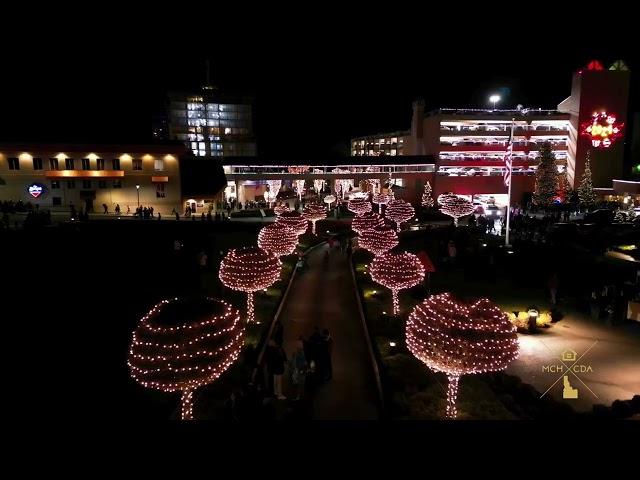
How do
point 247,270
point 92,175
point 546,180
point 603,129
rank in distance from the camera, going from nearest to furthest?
point 247,270 < point 92,175 < point 546,180 < point 603,129

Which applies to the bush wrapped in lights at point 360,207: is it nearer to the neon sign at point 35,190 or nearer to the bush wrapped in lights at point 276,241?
the bush wrapped in lights at point 276,241

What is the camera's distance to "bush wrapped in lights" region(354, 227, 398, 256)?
2100 centimetres

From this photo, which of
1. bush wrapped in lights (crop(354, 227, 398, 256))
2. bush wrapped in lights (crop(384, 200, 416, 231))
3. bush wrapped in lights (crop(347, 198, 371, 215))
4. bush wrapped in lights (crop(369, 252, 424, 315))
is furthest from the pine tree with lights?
bush wrapped in lights (crop(369, 252, 424, 315))

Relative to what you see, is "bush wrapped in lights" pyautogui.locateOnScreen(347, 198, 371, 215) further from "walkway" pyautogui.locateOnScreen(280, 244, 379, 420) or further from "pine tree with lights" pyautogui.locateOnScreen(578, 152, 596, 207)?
"pine tree with lights" pyautogui.locateOnScreen(578, 152, 596, 207)

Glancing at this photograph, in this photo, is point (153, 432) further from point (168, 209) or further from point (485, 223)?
point (168, 209)

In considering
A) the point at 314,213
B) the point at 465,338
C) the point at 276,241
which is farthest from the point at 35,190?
the point at 465,338

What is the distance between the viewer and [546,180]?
47.7 metres

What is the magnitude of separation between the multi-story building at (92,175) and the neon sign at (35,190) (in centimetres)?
6

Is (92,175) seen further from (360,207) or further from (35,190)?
(360,207)

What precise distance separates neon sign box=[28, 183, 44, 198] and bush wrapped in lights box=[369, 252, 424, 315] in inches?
1374

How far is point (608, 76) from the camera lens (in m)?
54.9

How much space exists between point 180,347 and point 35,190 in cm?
3894

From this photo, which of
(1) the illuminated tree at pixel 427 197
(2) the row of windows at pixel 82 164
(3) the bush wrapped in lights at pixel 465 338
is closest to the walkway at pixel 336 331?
(3) the bush wrapped in lights at pixel 465 338

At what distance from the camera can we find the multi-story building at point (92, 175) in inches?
1555
